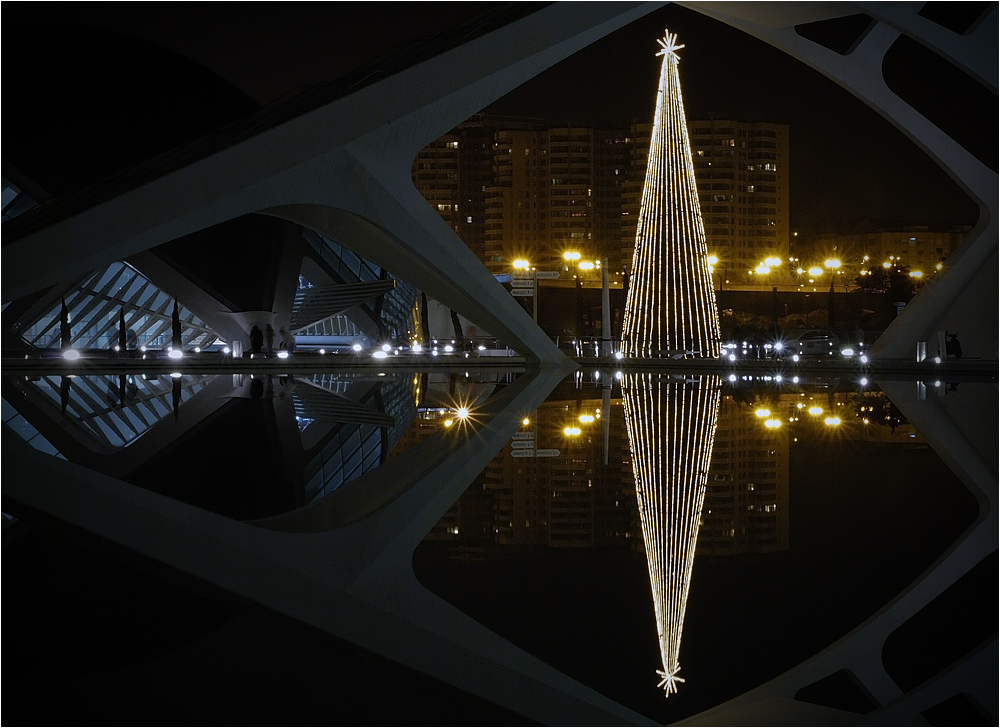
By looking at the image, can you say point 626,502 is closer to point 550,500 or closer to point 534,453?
→ point 550,500

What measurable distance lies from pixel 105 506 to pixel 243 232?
19.5m

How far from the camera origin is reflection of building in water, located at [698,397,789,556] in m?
3.65

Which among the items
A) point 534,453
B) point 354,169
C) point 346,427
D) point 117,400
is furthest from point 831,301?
point 534,453

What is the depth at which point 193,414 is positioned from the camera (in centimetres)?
927

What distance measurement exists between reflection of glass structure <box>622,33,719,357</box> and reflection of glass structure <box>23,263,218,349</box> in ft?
47.2

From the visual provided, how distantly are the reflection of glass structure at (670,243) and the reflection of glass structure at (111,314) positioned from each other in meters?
14.4

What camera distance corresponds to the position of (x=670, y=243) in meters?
22.2

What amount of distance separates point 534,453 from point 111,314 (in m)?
30.3

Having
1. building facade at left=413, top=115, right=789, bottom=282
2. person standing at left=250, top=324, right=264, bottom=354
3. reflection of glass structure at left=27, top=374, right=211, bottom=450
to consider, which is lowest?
reflection of glass structure at left=27, top=374, right=211, bottom=450

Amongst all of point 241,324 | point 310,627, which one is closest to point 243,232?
point 241,324

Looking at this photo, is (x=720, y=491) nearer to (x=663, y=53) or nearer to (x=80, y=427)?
(x=80, y=427)

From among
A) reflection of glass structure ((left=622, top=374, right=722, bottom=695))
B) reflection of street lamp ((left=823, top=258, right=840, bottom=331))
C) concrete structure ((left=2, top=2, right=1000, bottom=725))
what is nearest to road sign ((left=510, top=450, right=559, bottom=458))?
concrete structure ((left=2, top=2, right=1000, bottom=725))

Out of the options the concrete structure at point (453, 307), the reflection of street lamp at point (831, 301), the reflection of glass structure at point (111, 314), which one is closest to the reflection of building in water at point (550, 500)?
the concrete structure at point (453, 307)

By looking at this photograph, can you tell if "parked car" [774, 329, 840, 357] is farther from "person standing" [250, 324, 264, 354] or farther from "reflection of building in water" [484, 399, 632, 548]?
"reflection of building in water" [484, 399, 632, 548]
